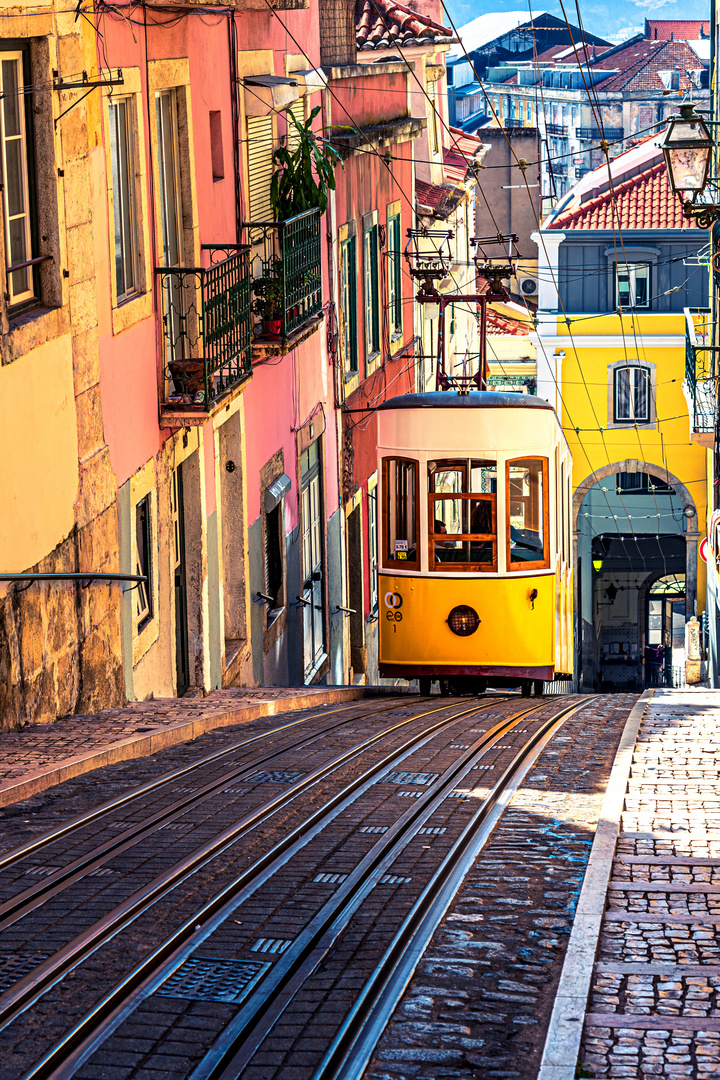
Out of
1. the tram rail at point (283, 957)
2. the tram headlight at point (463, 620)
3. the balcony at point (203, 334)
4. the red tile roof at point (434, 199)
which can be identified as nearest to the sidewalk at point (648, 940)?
the tram rail at point (283, 957)

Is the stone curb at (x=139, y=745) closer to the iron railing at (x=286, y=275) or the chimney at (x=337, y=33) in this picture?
the iron railing at (x=286, y=275)

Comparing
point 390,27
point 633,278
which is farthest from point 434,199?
point 633,278

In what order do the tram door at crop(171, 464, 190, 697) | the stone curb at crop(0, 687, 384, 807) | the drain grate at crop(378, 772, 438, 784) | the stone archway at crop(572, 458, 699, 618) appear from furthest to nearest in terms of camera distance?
the stone archway at crop(572, 458, 699, 618)
the tram door at crop(171, 464, 190, 697)
the drain grate at crop(378, 772, 438, 784)
the stone curb at crop(0, 687, 384, 807)

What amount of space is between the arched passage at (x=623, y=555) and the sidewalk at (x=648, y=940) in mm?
25617

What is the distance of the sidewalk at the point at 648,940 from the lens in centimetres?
479

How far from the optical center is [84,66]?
9961 mm

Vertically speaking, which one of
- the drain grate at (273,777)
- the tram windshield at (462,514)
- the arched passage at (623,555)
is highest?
the tram windshield at (462,514)

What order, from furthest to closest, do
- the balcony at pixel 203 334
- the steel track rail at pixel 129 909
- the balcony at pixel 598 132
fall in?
the balcony at pixel 598 132, the balcony at pixel 203 334, the steel track rail at pixel 129 909

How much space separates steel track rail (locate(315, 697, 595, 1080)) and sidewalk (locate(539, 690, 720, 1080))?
56cm

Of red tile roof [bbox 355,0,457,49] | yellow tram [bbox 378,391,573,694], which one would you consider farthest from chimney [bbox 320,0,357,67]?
yellow tram [bbox 378,391,573,694]

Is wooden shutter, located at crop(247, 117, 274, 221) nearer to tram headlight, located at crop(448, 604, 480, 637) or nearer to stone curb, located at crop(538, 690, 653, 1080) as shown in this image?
tram headlight, located at crop(448, 604, 480, 637)

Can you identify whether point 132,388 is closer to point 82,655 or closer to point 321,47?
point 82,655

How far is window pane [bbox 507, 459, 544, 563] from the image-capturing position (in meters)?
14.3

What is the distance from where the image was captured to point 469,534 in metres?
14.4
